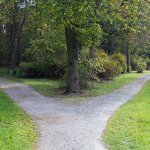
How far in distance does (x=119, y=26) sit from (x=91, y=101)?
66.6 feet

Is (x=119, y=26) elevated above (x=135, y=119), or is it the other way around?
(x=119, y=26)

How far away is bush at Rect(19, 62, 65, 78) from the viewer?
32031mm

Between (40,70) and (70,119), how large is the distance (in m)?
20.6

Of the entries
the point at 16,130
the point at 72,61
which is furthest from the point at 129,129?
the point at 72,61

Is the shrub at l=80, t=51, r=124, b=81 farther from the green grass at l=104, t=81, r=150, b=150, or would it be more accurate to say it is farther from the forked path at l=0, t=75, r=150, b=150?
the green grass at l=104, t=81, r=150, b=150

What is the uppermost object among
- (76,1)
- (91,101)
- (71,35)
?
(76,1)

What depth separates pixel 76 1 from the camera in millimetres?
16938

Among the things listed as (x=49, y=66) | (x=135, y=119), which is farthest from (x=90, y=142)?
(x=49, y=66)

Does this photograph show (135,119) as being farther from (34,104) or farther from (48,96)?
(48,96)

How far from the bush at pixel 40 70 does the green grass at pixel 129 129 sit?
54.3ft

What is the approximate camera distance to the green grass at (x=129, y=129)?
9.43 meters

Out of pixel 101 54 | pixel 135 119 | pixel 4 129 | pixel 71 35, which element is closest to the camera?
pixel 4 129

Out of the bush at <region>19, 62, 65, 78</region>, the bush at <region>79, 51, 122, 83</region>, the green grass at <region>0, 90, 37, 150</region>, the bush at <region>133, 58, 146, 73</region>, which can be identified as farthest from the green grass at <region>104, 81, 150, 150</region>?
the bush at <region>133, 58, 146, 73</region>

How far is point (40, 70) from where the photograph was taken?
33156 millimetres
